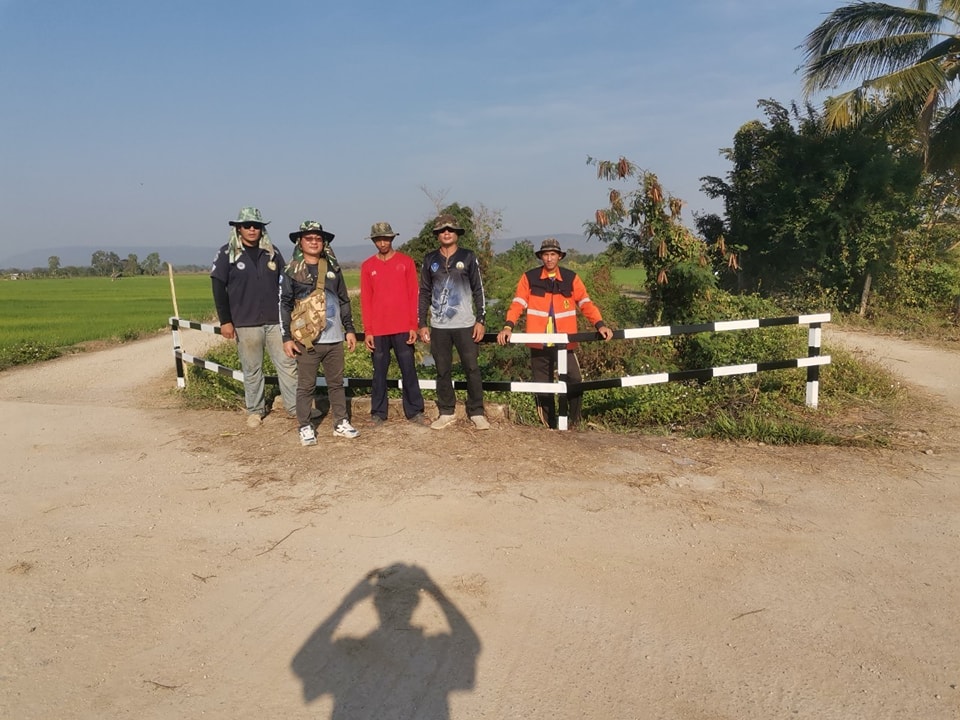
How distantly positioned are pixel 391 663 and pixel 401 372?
3707 mm

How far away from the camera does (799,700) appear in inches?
97.3

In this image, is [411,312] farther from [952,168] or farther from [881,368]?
[952,168]

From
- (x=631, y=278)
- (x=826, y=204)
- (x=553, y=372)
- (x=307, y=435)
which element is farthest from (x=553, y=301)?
(x=826, y=204)

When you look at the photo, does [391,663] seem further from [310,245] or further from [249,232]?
[249,232]

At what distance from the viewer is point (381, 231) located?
5832 mm

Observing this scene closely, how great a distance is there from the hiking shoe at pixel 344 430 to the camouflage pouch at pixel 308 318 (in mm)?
772

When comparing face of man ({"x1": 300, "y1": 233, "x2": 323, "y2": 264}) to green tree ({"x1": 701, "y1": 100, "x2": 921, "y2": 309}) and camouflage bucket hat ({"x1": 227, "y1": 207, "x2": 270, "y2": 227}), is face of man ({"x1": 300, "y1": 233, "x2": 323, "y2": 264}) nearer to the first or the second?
camouflage bucket hat ({"x1": 227, "y1": 207, "x2": 270, "y2": 227})

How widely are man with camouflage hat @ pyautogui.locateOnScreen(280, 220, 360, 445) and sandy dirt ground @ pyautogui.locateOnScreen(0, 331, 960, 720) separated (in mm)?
299

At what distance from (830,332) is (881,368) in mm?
5820

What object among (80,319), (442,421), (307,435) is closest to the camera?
(307,435)

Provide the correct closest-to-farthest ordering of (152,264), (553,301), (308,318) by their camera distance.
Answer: (308,318), (553,301), (152,264)

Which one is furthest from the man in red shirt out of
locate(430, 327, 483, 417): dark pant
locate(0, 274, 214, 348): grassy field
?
locate(0, 274, 214, 348): grassy field

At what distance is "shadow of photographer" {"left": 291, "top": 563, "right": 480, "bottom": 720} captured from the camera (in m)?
2.50

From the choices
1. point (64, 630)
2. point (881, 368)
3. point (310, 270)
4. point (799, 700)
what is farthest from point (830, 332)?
point (64, 630)
